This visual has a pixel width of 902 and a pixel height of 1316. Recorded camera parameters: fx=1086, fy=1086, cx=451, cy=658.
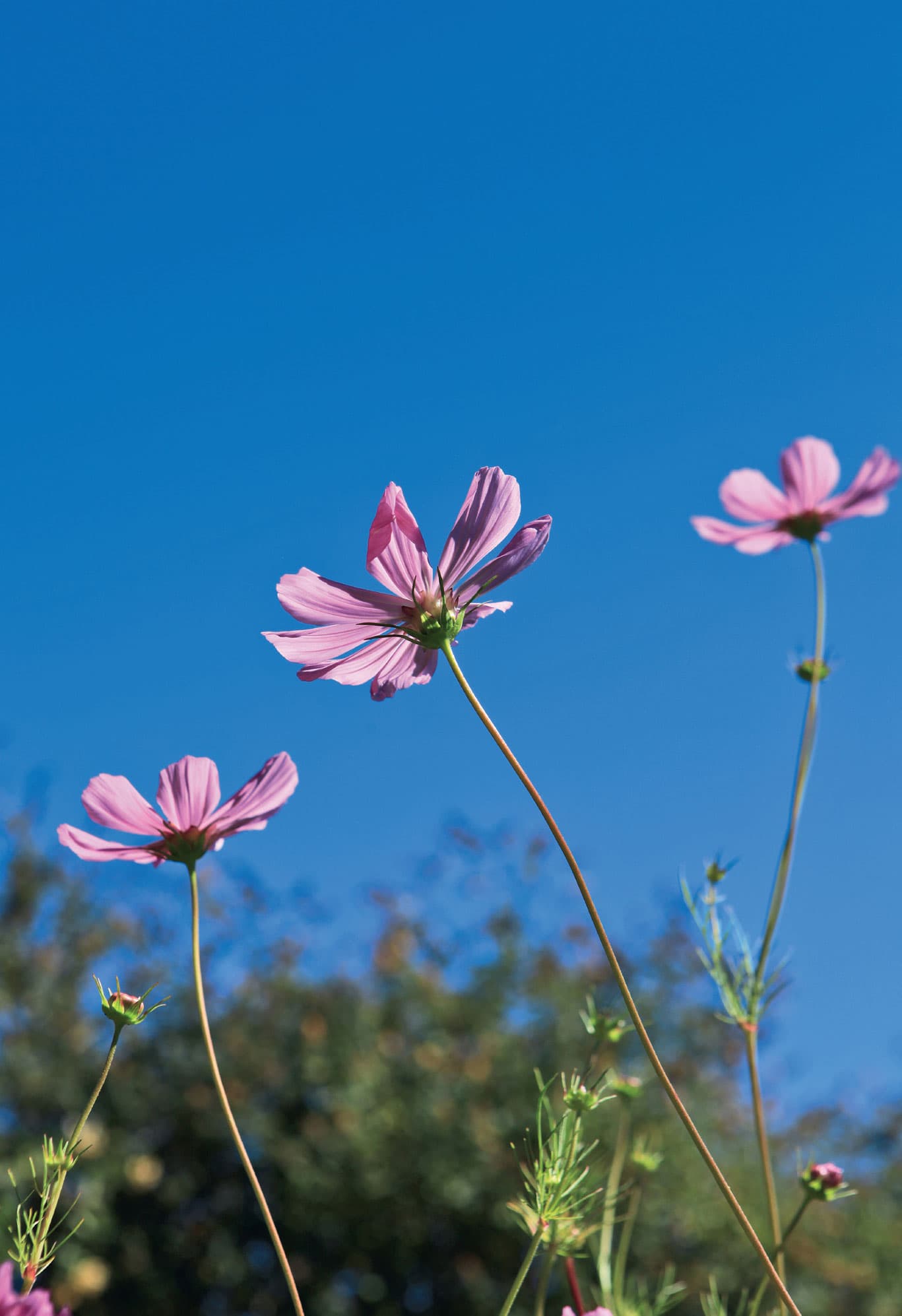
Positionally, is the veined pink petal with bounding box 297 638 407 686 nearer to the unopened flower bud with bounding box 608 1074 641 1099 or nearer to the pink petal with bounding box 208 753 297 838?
the pink petal with bounding box 208 753 297 838

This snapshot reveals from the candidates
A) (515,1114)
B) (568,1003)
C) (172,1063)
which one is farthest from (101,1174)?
(568,1003)

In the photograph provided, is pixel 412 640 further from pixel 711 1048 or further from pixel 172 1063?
pixel 711 1048

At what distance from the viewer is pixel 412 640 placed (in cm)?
62

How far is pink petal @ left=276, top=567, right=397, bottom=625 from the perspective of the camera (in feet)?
2.00

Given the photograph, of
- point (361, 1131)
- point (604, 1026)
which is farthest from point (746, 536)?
point (361, 1131)

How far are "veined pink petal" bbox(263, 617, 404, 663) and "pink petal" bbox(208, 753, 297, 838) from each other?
0.08m

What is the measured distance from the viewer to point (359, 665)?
0.64m

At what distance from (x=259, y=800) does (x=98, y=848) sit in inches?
3.7

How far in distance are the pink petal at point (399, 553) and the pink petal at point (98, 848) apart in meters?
0.19

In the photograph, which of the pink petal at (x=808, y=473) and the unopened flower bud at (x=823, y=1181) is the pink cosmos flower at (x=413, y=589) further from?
the unopened flower bud at (x=823, y=1181)

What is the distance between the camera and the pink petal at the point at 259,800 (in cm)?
53

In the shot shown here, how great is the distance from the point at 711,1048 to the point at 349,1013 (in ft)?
4.02

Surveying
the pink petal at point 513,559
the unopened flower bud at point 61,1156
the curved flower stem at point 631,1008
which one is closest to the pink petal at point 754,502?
the pink petal at point 513,559

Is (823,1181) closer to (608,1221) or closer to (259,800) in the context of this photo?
(608,1221)
